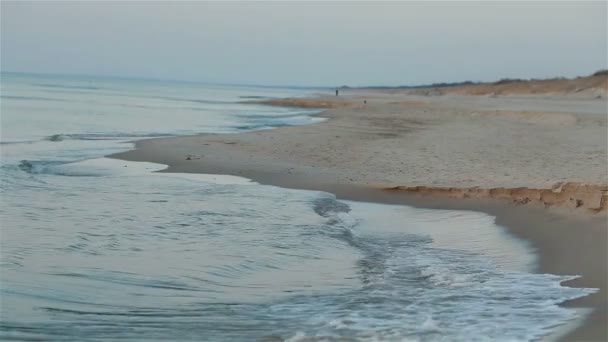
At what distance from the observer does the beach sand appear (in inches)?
323

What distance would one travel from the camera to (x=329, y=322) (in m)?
5.47

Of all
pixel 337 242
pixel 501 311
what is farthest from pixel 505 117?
pixel 501 311

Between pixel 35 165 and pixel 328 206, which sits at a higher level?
pixel 35 165

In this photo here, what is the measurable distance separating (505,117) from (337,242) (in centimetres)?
2700

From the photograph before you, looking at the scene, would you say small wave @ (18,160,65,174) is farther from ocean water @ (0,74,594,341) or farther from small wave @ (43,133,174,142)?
small wave @ (43,133,174,142)

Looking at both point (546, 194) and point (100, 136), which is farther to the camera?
point (100, 136)

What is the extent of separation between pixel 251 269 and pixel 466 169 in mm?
8175

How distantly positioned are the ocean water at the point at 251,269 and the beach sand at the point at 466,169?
1.51 ft

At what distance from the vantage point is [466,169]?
1441 cm

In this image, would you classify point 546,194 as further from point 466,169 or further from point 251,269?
point 251,269

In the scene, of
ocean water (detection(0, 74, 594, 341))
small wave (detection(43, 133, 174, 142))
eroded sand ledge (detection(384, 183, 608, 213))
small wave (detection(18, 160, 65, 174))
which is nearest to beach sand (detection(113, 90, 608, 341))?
eroded sand ledge (detection(384, 183, 608, 213))

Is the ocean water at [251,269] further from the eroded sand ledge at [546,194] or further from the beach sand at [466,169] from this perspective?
the eroded sand ledge at [546,194]

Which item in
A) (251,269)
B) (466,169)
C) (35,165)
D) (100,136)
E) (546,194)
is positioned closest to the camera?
(251,269)

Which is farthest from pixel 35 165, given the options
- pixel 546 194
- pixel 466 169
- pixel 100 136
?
pixel 546 194
